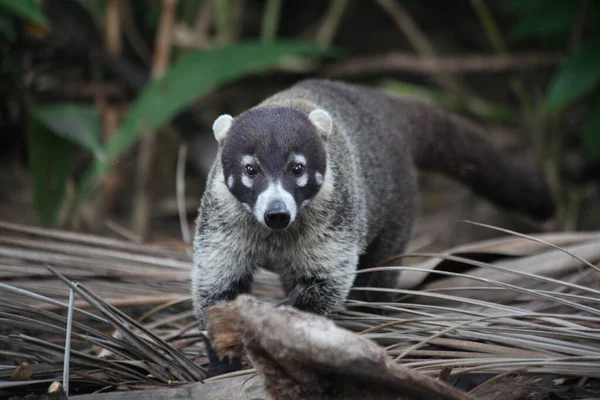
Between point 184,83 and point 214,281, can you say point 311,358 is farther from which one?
point 184,83

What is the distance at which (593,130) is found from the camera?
777 centimetres

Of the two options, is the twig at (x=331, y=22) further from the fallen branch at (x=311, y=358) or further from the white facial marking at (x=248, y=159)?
the fallen branch at (x=311, y=358)

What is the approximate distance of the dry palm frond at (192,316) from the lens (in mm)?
3562

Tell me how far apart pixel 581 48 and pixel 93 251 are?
5.03 metres

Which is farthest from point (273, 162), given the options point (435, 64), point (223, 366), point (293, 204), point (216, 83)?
point (435, 64)

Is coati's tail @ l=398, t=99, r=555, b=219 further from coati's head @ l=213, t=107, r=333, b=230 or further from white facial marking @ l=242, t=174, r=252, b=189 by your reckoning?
white facial marking @ l=242, t=174, r=252, b=189

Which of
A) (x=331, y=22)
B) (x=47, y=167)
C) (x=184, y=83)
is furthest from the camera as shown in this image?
(x=331, y=22)

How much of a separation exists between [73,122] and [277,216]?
382 cm

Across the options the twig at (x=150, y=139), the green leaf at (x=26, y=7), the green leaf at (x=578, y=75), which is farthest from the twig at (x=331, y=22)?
the green leaf at (x=26, y=7)

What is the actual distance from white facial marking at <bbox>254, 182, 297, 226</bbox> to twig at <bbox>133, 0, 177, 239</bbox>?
4341 mm

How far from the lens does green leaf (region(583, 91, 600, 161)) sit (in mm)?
7734

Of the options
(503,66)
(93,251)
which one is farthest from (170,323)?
(503,66)

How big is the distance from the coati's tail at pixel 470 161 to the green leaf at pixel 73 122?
9.09ft

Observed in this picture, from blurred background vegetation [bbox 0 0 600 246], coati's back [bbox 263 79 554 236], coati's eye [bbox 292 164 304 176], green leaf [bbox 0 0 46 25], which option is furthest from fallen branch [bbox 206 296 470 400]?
green leaf [bbox 0 0 46 25]
